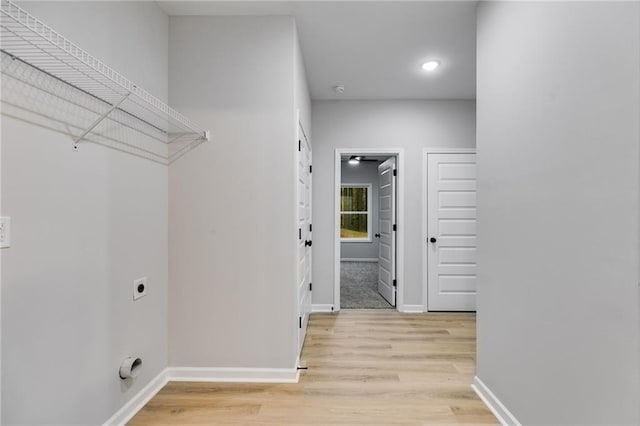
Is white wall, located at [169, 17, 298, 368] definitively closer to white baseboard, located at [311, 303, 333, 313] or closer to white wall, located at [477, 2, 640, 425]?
white wall, located at [477, 2, 640, 425]

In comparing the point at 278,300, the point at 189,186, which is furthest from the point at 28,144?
the point at 278,300

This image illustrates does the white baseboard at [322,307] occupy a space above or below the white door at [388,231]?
below

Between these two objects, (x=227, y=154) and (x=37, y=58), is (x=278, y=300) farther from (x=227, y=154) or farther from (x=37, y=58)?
(x=37, y=58)

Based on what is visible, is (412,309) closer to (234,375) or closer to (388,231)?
(388,231)

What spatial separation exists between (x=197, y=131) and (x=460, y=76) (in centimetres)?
275

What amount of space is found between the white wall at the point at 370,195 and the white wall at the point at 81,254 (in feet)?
21.4

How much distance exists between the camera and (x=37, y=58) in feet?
4.10

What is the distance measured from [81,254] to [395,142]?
343 centimetres

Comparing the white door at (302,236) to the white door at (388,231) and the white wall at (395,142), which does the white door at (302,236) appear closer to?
the white wall at (395,142)

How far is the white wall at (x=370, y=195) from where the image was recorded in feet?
27.6

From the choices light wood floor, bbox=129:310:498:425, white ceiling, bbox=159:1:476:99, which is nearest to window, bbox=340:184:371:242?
white ceiling, bbox=159:1:476:99

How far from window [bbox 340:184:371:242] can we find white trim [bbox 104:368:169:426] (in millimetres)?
6606

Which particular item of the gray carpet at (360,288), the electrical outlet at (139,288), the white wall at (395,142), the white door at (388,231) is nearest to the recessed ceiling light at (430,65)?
the white wall at (395,142)

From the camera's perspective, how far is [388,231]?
438 centimetres
